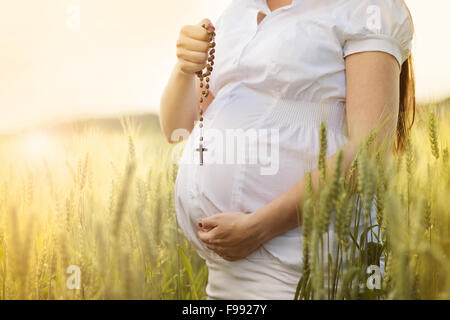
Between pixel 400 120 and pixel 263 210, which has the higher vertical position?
pixel 400 120

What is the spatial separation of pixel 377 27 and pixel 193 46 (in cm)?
39

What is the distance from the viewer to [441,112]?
3.37ft

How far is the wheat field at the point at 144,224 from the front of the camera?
0.54 metres

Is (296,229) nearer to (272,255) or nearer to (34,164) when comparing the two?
(272,255)

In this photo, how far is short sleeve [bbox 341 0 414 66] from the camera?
891 millimetres

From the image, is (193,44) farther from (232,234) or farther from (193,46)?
(232,234)

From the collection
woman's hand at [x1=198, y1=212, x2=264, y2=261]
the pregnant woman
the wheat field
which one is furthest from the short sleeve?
woman's hand at [x1=198, y1=212, x2=264, y2=261]

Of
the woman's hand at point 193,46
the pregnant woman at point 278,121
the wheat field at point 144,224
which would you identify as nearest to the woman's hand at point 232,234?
the pregnant woman at point 278,121

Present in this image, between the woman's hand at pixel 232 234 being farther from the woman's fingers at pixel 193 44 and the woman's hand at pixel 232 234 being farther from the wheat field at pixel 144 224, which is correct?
the woman's fingers at pixel 193 44

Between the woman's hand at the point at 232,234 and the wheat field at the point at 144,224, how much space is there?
109 millimetres

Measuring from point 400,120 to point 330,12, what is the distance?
354 mm
